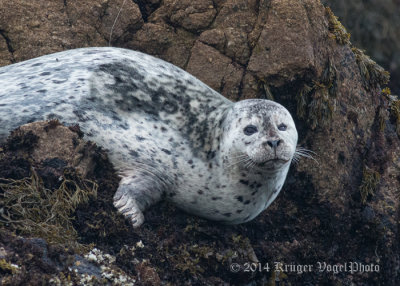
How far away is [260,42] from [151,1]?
1300 mm

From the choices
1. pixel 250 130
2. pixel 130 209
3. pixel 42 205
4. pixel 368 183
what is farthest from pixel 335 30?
pixel 42 205

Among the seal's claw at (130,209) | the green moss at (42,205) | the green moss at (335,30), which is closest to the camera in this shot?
the green moss at (42,205)

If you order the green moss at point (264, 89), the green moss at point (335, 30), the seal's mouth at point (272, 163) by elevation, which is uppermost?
the green moss at point (335, 30)

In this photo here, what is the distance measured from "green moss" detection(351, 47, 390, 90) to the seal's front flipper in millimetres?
2819

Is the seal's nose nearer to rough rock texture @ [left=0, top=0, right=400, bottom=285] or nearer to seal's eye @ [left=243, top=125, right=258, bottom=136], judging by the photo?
seal's eye @ [left=243, top=125, right=258, bottom=136]

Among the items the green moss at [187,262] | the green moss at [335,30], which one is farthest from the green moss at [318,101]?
the green moss at [187,262]

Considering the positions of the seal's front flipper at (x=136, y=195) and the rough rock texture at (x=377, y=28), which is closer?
the seal's front flipper at (x=136, y=195)

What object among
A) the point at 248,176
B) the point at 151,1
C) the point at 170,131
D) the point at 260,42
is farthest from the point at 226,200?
the point at 151,1

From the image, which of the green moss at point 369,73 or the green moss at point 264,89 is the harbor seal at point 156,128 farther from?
the green moss at point 369,73

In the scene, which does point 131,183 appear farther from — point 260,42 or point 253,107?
point 260,42

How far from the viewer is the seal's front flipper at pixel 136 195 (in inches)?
198

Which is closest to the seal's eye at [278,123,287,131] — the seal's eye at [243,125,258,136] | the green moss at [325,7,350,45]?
the seal's eye at [243,125,258,136]

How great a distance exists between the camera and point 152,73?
581cm

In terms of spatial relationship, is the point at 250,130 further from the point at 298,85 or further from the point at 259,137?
the point at 298,85
